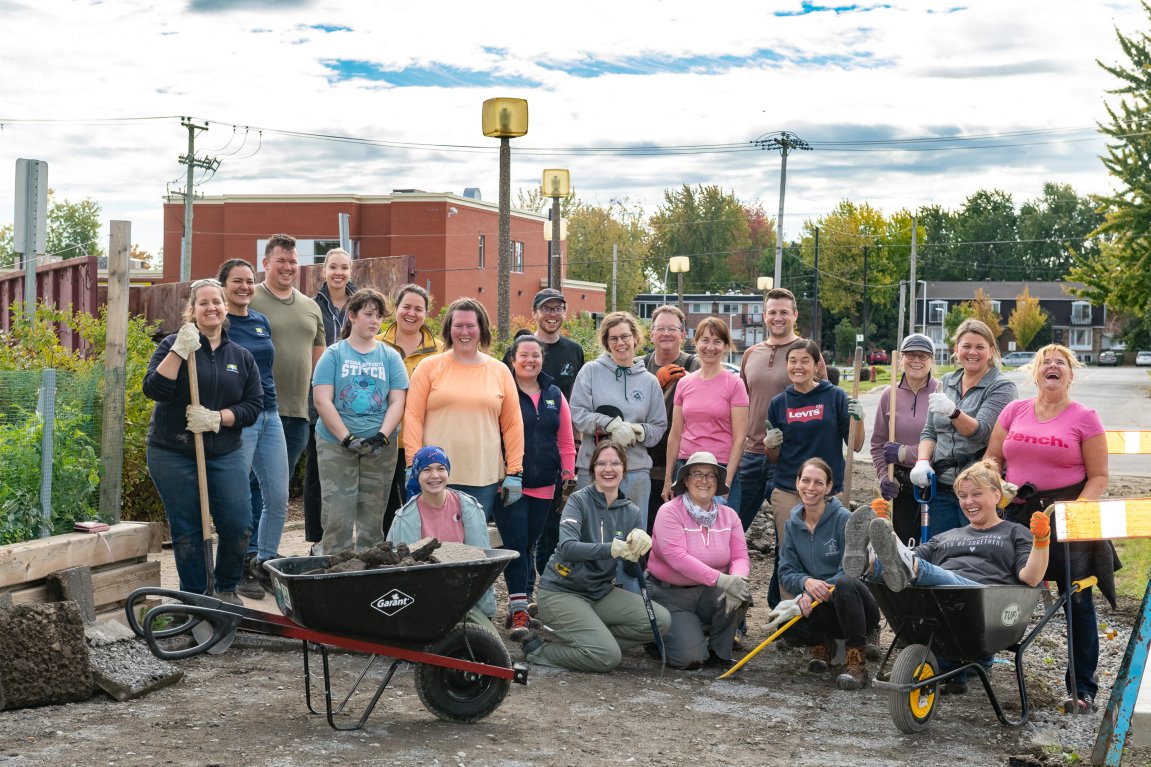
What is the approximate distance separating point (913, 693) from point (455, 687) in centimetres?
199

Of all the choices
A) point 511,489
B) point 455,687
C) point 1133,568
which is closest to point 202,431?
point 511,489

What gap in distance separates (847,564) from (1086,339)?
10422cm

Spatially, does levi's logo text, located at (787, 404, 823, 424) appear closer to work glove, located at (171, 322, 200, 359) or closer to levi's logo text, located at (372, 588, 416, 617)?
levi's logo text, located at (372, 588, 416, 617)

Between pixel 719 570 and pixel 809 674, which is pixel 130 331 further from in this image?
pixel 809 674

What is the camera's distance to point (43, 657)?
5.04m

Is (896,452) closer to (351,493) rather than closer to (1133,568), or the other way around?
(351,493)

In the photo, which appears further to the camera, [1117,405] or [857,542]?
[1117,405]

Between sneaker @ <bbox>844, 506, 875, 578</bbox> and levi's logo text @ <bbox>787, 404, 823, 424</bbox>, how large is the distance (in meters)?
1.59

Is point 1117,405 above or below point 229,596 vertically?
below

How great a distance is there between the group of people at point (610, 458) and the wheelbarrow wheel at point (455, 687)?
1.73 ft

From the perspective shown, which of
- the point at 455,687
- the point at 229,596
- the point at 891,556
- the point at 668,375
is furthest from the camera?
the point at 668,375

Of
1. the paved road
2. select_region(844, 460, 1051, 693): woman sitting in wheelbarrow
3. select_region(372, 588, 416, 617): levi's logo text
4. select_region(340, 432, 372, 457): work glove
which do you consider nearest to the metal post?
the paved road

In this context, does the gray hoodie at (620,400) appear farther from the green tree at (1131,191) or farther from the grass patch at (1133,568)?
the green tree at (1131,191)

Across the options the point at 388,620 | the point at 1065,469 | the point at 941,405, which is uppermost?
the point at 941,405
